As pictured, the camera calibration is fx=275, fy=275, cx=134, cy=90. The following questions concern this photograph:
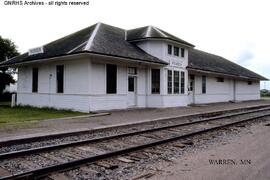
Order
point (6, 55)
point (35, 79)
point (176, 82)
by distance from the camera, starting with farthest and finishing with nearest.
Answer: point (6, 55), point (176, 82), point (35, 79)

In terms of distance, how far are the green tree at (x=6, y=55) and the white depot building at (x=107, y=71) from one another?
13.7 meters

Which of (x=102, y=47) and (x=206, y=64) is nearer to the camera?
(x=102, y=47)

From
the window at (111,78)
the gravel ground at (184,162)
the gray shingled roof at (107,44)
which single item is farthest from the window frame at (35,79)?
the gravel ground at (184,162)

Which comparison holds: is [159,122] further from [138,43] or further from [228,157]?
[138,43]

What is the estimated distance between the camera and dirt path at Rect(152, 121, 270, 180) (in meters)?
5.00

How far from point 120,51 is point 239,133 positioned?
938 cm

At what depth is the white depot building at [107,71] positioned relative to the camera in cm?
1580

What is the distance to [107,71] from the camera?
16469 millimetres

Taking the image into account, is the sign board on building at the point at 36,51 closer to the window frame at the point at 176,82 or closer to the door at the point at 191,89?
the window frame at the point at 176,82

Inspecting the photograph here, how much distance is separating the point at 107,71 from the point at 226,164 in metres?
11.6

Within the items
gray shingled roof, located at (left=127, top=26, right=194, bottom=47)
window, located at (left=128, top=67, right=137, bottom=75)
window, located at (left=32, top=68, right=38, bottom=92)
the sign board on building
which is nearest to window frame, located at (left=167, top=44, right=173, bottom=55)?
gray shingled roof, located at (left=127, top=26, right=194, bottom=47)

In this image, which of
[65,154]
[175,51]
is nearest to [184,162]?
[65,154]

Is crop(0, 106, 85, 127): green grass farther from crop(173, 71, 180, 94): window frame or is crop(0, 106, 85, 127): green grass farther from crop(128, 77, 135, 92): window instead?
crop(173, 71, 180, 94): window frame

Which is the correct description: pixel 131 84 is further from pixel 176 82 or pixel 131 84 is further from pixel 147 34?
pixel 147 34
